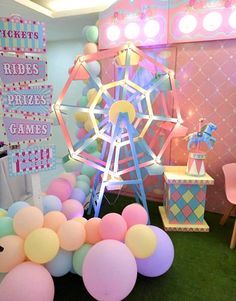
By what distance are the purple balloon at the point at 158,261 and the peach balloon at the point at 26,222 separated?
0.73 metres

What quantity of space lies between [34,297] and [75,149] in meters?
1.44

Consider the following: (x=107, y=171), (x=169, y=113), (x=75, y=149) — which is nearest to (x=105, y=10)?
(x=169, y=113)

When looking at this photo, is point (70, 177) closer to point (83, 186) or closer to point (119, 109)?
point (83, 186)

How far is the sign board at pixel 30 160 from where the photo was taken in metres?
1.56

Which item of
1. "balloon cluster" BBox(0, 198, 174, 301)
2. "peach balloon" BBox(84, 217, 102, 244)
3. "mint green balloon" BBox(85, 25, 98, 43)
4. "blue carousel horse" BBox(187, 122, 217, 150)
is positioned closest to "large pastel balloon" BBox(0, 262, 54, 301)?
"balloon cluster" BBox(0, 198, 174, 301)

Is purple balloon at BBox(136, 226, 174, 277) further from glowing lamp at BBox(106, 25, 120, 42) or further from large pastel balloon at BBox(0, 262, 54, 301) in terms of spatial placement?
glowing lamp at BBox(106, 25, 120, 42)

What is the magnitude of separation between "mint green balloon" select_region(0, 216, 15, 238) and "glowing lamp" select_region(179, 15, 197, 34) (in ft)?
8.20

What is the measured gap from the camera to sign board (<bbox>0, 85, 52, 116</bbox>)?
1502mm

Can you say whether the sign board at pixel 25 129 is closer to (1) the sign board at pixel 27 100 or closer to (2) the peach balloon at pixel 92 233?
(1) the sign board at pixel 27 100

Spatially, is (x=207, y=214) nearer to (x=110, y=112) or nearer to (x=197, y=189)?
(x=197, y=189)

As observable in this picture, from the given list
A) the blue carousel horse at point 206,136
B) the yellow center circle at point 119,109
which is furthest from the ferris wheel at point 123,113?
the blue carousel horse at point 206,136

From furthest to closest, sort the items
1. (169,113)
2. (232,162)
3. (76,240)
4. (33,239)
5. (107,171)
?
(169,113)
(232,162)
(107,171)
(76,240)
(33,239)

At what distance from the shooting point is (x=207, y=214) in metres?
2.89

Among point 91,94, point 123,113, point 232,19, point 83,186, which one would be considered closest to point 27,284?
point 83,186
